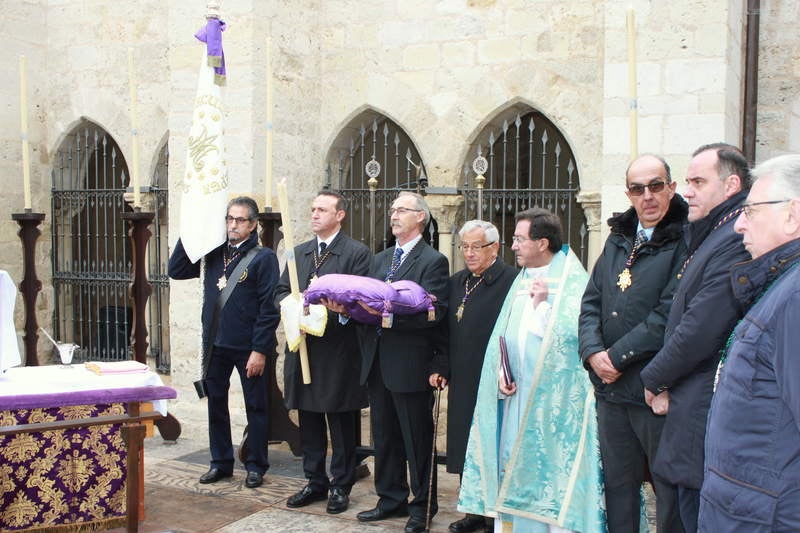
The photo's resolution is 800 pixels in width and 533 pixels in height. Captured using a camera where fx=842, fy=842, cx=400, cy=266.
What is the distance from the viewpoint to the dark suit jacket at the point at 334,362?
4621mm

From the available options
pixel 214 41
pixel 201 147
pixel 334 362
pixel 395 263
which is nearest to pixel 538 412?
pixel 395 263

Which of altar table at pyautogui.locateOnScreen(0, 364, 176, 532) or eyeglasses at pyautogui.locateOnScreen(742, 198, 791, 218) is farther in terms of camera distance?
altar table at pyautogui.locateOnScreen(0, 364, 176, 532)

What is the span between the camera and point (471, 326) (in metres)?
4.26

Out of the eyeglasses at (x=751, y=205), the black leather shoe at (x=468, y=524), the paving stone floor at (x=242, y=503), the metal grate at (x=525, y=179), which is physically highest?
the metal grate at (x=525, y=179)

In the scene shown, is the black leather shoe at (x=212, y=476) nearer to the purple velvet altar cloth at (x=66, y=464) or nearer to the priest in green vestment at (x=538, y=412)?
the purple velvet altar cloth at (x=66, y=464)

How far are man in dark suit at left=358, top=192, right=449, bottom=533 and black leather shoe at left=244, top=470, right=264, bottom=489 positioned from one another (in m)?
0.87

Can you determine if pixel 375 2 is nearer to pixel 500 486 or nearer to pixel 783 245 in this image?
pixel 500 486

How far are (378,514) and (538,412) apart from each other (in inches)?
47.4

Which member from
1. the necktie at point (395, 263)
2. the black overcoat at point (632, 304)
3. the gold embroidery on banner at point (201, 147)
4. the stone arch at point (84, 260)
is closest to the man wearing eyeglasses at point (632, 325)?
the black overcoat at point (632, 304)

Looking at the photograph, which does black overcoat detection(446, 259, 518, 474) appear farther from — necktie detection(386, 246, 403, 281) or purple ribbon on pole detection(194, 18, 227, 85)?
purple ribbon on pole detection(194, 18, 227, 85)

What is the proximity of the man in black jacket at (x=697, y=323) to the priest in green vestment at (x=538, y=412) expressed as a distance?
1.95 feet

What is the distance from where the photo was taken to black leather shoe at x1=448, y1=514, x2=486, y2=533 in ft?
14.2

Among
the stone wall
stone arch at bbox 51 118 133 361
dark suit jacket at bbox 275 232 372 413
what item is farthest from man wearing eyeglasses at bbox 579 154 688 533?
stone arch at bbox 51 118 133 361

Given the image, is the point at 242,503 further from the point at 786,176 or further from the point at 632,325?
the point at 786,176
